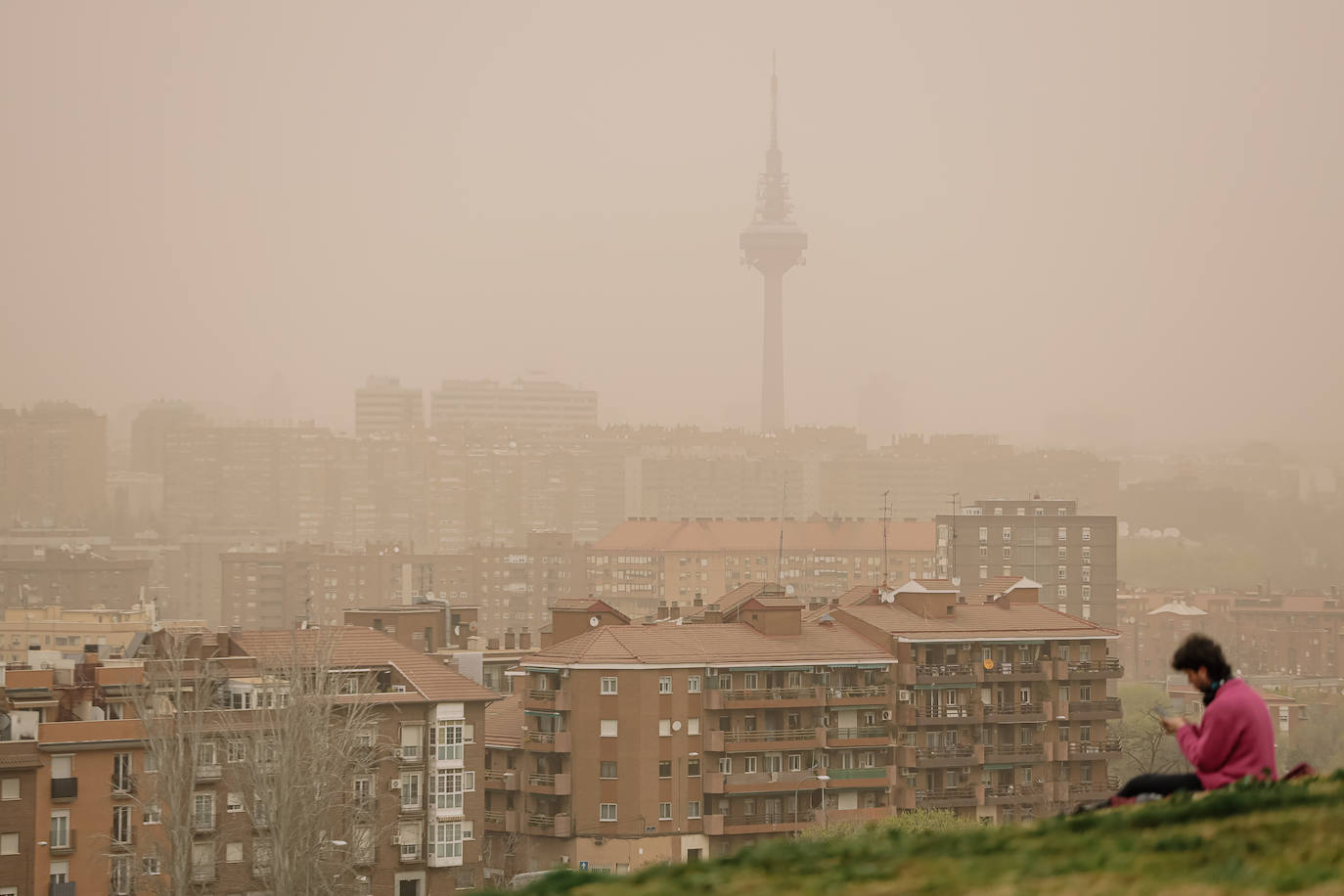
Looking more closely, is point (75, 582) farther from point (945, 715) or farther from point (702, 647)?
point (702, 647)

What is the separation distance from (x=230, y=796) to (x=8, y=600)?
100m

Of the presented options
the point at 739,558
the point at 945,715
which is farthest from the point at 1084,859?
the point at 739,558

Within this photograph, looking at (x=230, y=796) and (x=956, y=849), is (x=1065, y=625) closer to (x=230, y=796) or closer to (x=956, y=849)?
(x=230, y=796)

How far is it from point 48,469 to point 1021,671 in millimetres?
159792

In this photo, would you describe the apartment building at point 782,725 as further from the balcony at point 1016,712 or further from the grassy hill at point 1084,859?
the grassy hill at point 1084,859

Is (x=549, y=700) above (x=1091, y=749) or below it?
above

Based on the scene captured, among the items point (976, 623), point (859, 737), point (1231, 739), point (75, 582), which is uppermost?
point (75, 582)

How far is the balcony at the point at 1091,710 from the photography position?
4909 centimetres

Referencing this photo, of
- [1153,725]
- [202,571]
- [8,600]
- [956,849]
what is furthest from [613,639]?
[202,571]

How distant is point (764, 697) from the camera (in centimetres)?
4462

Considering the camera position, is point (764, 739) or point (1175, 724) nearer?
point (1175, 724)

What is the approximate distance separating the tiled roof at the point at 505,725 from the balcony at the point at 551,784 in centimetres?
96

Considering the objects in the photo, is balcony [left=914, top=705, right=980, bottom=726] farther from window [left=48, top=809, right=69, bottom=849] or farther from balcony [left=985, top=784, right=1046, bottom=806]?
window [left=48, top=809, right=69, bottom=849]

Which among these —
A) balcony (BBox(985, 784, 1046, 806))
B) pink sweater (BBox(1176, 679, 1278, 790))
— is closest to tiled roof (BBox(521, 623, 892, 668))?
balcony (BBox(985, 784, 1046, 806))
